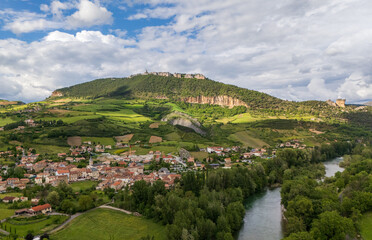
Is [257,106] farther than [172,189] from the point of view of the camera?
Yes

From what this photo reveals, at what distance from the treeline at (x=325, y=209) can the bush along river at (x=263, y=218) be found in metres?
2.26

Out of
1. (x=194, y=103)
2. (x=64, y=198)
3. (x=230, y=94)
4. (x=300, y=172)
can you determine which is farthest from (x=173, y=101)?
(x=64, y=198)

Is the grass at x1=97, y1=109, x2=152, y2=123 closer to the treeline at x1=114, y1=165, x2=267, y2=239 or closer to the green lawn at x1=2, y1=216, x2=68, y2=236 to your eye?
the treeline at x1=114, y1=165, x2=267, y2=239

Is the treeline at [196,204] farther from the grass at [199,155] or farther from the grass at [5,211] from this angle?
the grass at [199,155]

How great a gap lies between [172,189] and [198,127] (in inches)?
3191

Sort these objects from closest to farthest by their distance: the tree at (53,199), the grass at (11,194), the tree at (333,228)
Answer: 1. the tree at (333,228)
2. the tree at (53,199)
3. the grass at (11,194)

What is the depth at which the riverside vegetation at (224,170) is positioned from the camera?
3222 cm

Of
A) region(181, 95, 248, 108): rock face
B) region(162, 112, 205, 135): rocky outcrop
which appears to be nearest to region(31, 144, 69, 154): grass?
region(162, 112, 205, 135): rocky outcrop

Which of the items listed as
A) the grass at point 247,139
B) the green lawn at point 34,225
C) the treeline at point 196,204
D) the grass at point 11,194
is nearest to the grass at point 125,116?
the grass at point 247,139

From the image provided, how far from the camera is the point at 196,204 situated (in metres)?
33.5

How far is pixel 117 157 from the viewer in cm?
7056

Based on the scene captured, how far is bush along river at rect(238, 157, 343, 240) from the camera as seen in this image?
3331cm

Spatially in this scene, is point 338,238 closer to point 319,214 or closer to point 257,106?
point 319,214

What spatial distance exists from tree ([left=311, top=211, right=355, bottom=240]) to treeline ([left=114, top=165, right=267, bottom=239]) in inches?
386
